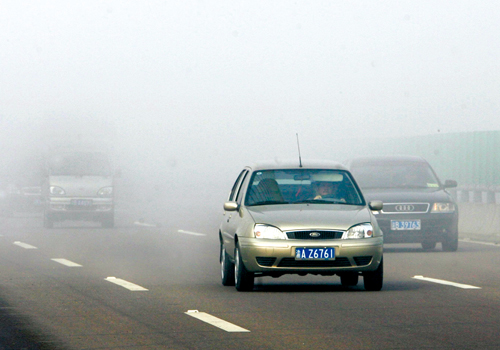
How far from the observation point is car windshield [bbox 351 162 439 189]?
20.9 m

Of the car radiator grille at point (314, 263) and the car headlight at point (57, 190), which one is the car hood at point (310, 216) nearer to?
the car radiator grille at point (314, 263)

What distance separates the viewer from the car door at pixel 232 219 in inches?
511

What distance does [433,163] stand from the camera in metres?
39.8

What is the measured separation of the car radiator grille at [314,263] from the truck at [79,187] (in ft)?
63.3

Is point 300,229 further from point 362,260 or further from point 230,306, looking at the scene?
point 230,306

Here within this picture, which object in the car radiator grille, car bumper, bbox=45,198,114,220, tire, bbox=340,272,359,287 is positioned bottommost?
car bumper, bbox=45,198,114,220

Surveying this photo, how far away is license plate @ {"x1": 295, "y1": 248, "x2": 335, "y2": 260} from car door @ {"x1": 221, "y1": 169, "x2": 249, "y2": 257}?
3.27 feet

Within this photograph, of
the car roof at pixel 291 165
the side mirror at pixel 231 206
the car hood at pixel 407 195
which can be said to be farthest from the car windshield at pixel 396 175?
the side mirror at pixel 231 206

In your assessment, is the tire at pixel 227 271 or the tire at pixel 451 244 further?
the tire at pixel 451 244

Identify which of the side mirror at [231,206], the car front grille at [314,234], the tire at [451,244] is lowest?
the tire at [451,244]

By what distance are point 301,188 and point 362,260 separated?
4.49 feet

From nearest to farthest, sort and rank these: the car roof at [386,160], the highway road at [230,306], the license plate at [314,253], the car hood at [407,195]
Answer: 1. the highway road at [230,306]
2. the license plate at [314,253]
3. the car hood at [407,195]
4. the car roof at [386,160]

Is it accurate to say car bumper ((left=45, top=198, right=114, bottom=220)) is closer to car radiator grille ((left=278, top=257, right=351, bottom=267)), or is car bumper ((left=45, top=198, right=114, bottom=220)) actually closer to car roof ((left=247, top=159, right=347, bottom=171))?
car roof ((left=247, top=159, right=347, bottom=171))

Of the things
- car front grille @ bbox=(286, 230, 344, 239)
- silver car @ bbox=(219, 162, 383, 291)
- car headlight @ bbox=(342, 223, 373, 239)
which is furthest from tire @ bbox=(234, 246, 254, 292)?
car headlight @ bbox=(342, 223, 373, 239)
